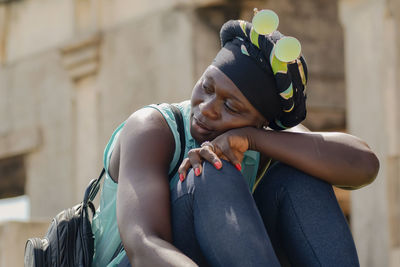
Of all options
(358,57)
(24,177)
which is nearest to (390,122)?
(358,57)

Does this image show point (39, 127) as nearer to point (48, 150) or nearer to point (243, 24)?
point (48, 150)

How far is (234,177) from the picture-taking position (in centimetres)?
275

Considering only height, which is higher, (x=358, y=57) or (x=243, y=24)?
(x=243, y=24)

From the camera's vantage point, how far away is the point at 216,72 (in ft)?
9.77

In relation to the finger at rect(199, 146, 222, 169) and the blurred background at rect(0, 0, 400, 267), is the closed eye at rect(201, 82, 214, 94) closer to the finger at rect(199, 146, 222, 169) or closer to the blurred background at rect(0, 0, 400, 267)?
the finger at rect(199, 146, 222, 169)

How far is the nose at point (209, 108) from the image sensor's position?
2.93m

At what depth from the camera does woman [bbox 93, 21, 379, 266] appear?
270cm

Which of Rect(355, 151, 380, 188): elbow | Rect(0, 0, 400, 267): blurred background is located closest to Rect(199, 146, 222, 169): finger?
Rect(355, 151, 380, 188): elbow

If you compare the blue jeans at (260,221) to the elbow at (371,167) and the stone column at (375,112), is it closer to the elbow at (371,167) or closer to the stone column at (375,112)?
the elbow at (371,167)

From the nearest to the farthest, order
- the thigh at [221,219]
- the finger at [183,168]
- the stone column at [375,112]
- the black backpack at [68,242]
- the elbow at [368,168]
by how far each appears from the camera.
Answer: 1. the thigh at [221,219]
2. the finger at [183,168]
3. the black backpack at [68,242]
4. the elbow at [368,168]
5. the stone column at [375,112]

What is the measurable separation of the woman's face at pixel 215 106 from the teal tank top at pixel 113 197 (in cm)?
5

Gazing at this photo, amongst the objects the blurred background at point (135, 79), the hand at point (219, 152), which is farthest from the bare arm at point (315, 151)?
the blurred background at point (135, 79)

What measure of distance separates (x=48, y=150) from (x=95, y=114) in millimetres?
840

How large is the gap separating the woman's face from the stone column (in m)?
3.82
